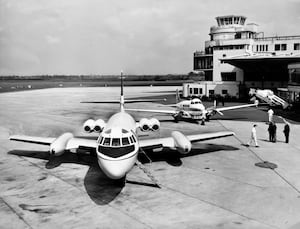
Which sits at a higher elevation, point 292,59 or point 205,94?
point 292,59

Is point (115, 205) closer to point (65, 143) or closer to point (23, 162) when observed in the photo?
point (65, 143)

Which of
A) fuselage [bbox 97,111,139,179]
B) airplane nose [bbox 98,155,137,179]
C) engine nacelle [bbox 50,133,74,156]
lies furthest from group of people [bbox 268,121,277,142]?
engine nacelle [bbox 50,133,74,156]

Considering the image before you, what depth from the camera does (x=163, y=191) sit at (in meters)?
15.0

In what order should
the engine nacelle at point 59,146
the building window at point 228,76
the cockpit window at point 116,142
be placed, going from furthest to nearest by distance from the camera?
1. the building window at point 228,76
2. the engine nacelle at point 59,146
3. the cockpit window at point 116,142

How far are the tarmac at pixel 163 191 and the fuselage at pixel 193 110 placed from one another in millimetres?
10440

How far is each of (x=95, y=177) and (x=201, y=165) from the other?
21.2 feet

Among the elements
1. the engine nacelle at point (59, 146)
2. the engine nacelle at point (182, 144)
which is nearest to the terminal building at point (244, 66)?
the engine nacelle at point (182, 144)

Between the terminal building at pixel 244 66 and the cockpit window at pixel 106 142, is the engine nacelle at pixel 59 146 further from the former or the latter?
the terminal building at pixel 244 66

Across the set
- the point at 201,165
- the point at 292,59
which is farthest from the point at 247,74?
the point at 201,165

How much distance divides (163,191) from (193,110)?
2096 cm

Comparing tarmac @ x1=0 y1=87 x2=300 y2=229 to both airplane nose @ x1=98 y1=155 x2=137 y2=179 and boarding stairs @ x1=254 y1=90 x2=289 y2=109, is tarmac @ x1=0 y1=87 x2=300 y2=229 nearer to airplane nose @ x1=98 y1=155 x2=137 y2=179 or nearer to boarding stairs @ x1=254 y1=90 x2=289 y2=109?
airplane nose @ x1=98 y1=155 x2=137 y2=179

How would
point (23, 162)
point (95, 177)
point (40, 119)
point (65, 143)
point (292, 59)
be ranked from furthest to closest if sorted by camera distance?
point (292, 59) → point (40, 119) → point (23, 162) → point (65, 143) → point (95, 177)

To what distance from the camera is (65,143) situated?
1859cm

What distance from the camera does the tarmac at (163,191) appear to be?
1205 cm
